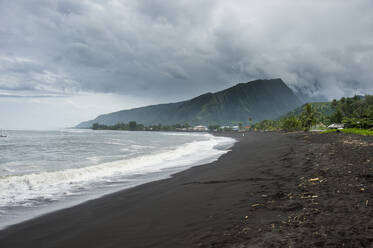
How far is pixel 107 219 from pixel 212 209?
3344 millimetres

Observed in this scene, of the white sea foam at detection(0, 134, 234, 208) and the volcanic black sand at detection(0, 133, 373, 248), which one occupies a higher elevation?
the volcanic black sand at detection(0, 133, 373, 248)

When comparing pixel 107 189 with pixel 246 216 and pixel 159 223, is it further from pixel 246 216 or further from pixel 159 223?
pixel 246 216

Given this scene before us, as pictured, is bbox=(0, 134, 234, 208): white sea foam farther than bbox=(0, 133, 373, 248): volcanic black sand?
Yes

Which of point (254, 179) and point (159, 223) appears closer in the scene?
point (159, 223)

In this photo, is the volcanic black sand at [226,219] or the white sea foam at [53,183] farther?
the white sea foam at [53,183]

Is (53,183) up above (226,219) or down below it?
below

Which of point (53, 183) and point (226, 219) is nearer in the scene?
point (226, 219)

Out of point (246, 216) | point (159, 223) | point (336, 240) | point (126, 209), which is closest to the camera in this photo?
point (336, 240)

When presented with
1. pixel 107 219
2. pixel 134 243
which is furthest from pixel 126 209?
pixel 134 243

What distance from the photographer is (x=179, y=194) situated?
9.23m

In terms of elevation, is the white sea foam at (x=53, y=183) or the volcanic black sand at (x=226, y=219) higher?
the volcanic black sand at (x=226, y=219)

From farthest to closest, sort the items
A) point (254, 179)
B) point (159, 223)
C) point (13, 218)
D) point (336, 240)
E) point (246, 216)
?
1. point (254, 179)
2. point (13, 218)
3. point (159, 223)
4. point (246, 216)
5. point (336, 240)

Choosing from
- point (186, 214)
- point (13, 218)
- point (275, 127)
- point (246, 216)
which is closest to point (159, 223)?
point (186, 214)

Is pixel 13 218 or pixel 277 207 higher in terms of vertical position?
pixel 277 207
